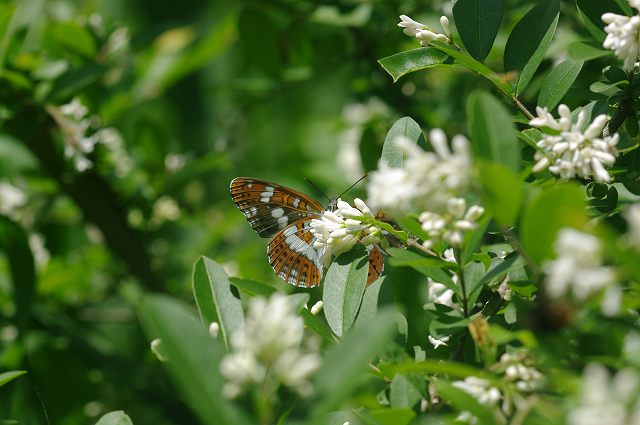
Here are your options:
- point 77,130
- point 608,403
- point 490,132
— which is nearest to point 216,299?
point 490,132

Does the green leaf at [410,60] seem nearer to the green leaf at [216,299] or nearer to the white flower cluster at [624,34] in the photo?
the white flower cluster at [624,34]

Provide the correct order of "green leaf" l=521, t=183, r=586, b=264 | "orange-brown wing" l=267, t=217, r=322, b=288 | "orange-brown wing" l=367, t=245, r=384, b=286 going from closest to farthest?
"green leaf" l=521, t=183, r=586, b=264 < "orange-brown wing" l=367, t=245, r=384, b=286 < "orange-brown wing" l=267, t=217, r=322, b=288

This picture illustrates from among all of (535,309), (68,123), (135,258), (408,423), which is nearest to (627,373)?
(535,309)

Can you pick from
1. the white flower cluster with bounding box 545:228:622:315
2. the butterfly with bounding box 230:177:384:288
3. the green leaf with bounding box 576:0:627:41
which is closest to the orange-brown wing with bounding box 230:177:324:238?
the butterfly with bounding box 230:177:384:288

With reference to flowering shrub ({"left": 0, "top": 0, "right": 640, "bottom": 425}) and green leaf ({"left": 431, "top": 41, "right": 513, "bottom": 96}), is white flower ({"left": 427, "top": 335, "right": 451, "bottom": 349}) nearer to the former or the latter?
flowering shrub ({"left": 0, "top": 0, "right": 640, "bottom": 425})

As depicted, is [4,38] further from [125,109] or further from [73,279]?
[73,279]

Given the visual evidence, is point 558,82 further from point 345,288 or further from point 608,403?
point 608,403
